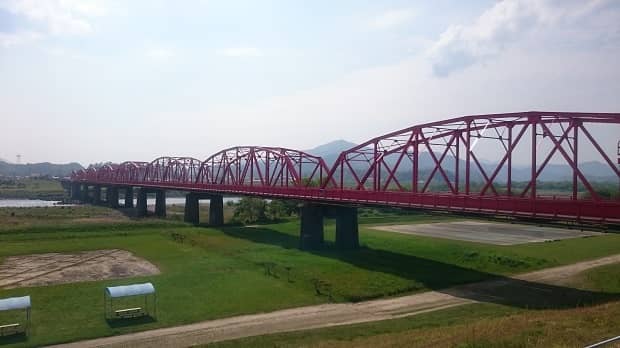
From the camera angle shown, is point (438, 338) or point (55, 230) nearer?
point (438, 338)

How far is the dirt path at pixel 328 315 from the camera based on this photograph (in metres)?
25.1

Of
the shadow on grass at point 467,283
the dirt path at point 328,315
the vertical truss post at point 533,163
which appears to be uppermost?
the vertical truss post at point 533,163

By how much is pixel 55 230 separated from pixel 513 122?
54256 millimetres

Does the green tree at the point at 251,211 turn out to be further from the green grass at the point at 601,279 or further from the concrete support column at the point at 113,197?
the concrete support column at the point at 113,197

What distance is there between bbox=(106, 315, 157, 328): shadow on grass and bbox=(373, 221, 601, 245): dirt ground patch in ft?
145

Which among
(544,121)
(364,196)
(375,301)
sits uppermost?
(544,121)

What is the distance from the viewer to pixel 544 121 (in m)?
35.8

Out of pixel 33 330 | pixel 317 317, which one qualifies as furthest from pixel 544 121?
pixel 33 330

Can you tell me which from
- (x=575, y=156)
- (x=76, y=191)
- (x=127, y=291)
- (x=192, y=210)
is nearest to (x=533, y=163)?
(x=575, y=156)

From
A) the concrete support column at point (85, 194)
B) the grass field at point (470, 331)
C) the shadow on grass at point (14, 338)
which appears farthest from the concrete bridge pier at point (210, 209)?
the concrete support column at point (85, 194)

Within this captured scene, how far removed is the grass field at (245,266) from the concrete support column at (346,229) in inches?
46.9

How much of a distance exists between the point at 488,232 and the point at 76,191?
5559 inches

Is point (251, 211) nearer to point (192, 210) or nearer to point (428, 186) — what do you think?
point (192, 210)

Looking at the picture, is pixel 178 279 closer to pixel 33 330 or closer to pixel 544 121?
pixel 33 330
